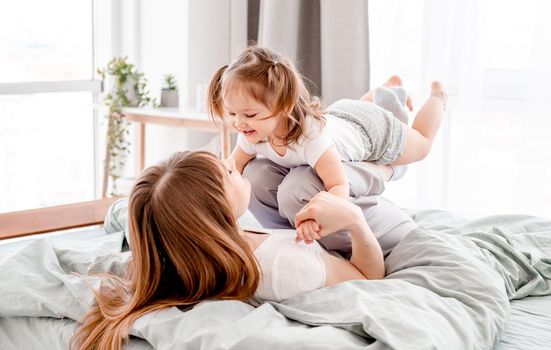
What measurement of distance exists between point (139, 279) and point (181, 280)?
77 mm

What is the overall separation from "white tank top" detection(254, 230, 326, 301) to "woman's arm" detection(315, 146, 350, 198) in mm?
285

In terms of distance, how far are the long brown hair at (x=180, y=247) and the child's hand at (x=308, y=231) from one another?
4.0 inches

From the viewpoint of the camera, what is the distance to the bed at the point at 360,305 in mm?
1229

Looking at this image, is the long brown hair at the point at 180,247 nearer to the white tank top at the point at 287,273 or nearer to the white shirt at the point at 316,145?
the white tank top at the point at 287,273

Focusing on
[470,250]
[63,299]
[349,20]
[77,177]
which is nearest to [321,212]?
[470,250]

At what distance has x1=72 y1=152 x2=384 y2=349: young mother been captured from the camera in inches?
54.1

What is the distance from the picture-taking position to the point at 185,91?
3564 mm

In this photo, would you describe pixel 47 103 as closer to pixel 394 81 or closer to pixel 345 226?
pixel 394 81

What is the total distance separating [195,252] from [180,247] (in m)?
0.03

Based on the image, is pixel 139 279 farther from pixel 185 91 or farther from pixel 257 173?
pixel 185 91

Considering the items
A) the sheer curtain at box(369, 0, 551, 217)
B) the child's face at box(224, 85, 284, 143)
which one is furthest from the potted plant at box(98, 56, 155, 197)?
the child's face at box(224, 85, 284, 143)

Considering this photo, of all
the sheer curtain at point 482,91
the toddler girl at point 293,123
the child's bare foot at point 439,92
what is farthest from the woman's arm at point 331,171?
the sheer curtain at point 482,91

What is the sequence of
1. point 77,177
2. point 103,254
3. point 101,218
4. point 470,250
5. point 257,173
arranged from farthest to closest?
1. point 77,177
2. point 101,218
3. point 257,173
4. point 103,254
5. point 470,250

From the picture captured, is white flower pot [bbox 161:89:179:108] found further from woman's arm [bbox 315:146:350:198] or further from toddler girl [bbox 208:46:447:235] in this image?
woman's arm [bbox 315:146:350:198]
